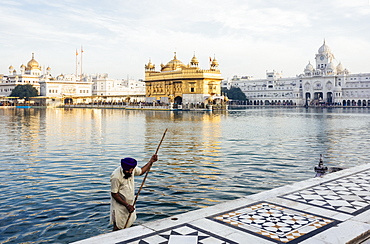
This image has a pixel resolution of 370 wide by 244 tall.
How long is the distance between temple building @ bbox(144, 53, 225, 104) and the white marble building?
44784 mm

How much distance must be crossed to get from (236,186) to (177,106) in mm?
56196

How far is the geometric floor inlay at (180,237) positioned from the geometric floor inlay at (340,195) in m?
2.39

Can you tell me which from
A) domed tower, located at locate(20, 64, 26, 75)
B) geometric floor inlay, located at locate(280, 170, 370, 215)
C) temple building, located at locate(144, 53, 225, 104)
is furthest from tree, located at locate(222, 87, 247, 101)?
geometric floor inlay, located at locate(280, 170, 370, 215)

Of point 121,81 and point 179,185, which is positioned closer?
point 179,185

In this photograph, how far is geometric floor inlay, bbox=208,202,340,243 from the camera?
4973mm

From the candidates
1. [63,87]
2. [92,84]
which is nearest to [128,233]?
[63,87]

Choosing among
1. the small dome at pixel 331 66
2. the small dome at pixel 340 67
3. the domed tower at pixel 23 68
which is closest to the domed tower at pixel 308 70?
the small dome at pixel 331 66

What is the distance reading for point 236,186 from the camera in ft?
29.0

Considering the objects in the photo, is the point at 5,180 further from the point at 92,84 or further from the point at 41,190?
the point at 92,84

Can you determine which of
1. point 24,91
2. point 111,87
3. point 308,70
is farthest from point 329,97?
point 24,91

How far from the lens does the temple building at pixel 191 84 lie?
2564 inches

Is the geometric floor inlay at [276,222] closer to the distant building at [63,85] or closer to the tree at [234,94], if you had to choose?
the distant building at [63,85]

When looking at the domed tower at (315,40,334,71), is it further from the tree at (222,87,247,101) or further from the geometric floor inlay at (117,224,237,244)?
the geometric floor inlay at (117,224,237,244)

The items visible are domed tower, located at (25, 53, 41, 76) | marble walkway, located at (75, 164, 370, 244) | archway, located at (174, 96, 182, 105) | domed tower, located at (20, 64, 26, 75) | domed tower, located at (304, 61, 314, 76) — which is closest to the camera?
marble walkway, located at (75, 164, 370, 244)
